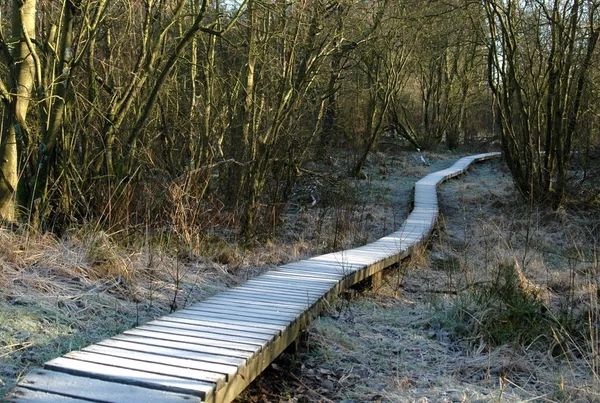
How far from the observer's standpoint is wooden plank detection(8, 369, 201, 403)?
2.58 m

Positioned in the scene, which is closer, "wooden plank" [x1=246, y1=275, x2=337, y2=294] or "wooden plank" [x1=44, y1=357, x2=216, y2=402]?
"wooden plank" [x1=44, y1=357, x2=216, y2=402]

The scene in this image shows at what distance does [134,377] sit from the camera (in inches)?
110

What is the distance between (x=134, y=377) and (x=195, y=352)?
0.46 meters

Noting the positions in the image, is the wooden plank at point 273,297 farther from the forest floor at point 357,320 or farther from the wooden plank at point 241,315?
the wooden plank at point 241,315

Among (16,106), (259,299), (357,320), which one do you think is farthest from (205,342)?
(16,106)

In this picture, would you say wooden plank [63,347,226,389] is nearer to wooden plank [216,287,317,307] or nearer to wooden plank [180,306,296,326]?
wooden plank [180,306,296,326]

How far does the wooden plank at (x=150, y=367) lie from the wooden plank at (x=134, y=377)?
0.03 m

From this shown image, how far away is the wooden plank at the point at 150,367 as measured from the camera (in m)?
2.84

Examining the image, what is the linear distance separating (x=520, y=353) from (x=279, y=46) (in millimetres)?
6871

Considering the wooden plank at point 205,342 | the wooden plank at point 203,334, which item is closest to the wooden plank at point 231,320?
the wooden plank at point 203,334

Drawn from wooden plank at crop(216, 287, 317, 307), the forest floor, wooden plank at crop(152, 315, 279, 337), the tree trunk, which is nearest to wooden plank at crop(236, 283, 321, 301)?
wooden plank at crop(216, 287, 317, 307)

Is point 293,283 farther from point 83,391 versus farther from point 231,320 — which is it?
point 83,391

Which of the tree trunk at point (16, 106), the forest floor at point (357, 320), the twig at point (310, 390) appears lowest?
the twig at point (310, 390)

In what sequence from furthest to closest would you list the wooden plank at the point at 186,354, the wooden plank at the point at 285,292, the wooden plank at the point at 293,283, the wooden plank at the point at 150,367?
the wooden plank at the point at 293,283 < the wooden plank at the point at 285,292 < the wooden plank at the point at 186,354 < the wooden plank at the point at 150,367
